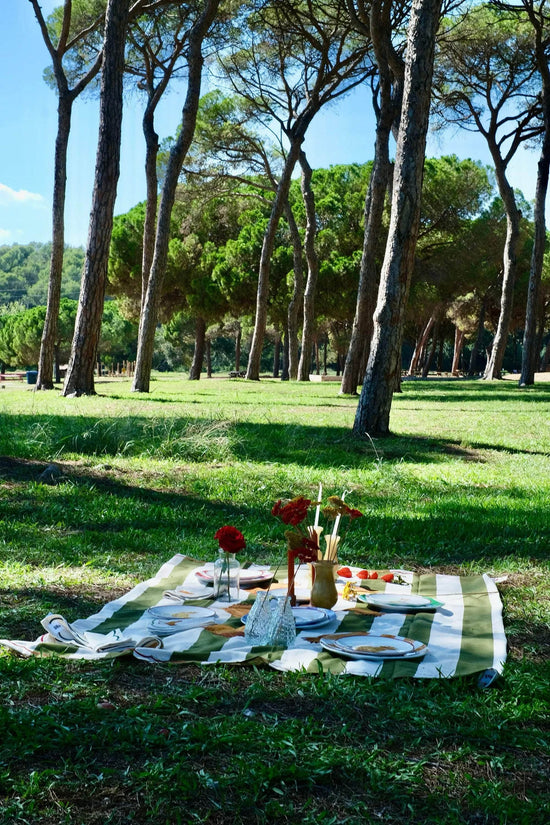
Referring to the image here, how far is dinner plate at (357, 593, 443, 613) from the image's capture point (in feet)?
12.0

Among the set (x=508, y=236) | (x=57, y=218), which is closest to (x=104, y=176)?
(x=57, y=218)

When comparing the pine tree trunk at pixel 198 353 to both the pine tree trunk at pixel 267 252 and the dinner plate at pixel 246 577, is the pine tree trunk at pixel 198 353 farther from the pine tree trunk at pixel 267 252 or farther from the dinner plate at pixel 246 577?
the dinner plate at pixel 246 577

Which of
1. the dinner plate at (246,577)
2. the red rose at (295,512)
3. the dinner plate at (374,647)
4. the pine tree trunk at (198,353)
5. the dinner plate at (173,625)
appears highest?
the pine tree trunk at (198,353)

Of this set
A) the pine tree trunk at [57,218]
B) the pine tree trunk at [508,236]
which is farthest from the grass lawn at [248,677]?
the pine tree trunk at [508,236]

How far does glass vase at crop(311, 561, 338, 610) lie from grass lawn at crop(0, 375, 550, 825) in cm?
76

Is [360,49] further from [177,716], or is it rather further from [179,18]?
[177,716]

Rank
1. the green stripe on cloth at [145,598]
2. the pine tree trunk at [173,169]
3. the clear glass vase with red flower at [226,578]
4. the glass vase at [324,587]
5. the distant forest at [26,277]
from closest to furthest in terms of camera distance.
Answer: the green stripe on cloth at [145,598]
the glass vase at [324,587]
the clear glass vase with red flower at [226,578]
the pine tree trunk at [173,169]
the distant forest at [26,277]

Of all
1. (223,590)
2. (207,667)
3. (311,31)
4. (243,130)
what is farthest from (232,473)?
(243,130)

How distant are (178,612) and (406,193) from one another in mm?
6593

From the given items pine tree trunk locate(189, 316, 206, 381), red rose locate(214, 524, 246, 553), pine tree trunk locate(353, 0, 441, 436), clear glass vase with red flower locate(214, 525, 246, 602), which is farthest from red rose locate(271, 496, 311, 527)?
pine tree trunk locate(189, 316, 206, 381)

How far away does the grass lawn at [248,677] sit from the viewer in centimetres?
205

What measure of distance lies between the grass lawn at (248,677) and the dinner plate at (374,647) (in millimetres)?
193

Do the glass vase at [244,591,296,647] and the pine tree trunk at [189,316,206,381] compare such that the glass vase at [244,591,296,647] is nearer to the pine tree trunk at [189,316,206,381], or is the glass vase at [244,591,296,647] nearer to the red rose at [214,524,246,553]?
the red rose at [214,524,246,553]

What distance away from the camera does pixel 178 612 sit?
11.5 feet
